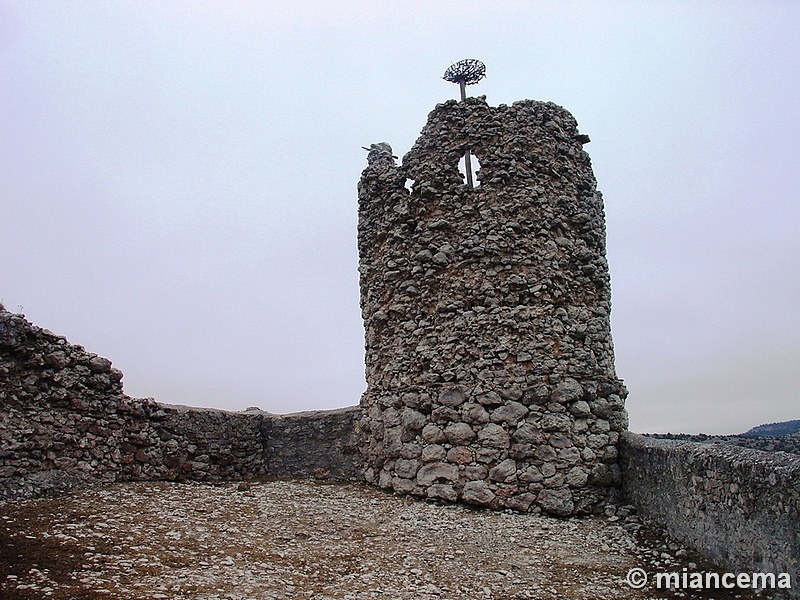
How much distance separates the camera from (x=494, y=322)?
9.25 m

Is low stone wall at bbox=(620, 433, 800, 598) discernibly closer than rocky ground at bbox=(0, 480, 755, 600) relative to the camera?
Yes

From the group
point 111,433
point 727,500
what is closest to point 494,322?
point 727,500

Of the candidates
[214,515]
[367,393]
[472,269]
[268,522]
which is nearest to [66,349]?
[214,515]

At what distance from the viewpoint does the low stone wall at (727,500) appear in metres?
5.29

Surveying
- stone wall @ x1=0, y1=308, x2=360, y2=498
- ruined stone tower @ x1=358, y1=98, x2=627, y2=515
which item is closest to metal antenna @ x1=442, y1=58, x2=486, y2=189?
ruined stone tower @ x1=358, y1=98, x2=627, y2=515

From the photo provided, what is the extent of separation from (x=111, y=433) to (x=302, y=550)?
156 inches

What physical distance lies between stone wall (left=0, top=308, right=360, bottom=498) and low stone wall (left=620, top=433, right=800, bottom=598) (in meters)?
5.02

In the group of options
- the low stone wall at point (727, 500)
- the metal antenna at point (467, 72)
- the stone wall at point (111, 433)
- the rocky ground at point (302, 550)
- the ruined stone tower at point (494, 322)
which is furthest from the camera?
the metal antenna at point (467, 72)

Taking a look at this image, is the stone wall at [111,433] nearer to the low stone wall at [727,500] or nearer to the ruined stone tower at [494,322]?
the ruined stone tower at [494,322]

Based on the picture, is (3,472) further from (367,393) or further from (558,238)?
(558,238)

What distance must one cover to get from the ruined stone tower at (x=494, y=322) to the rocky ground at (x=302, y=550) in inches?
24.3

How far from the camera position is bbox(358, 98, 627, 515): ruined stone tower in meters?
8.84

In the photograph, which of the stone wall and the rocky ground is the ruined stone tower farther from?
the stone wall

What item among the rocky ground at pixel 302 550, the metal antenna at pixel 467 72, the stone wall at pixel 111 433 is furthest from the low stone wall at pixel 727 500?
the metal antenna at pixel 467 72
